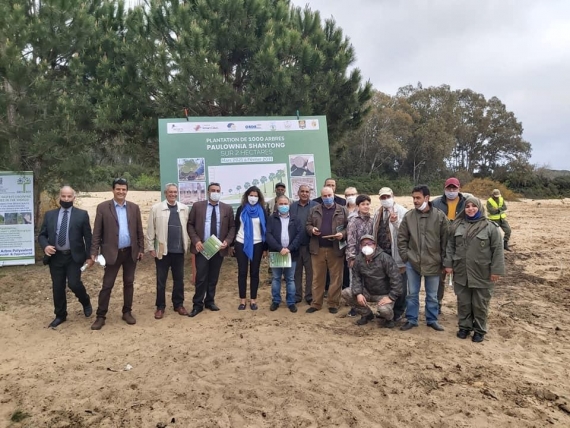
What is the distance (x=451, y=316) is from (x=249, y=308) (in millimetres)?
2742

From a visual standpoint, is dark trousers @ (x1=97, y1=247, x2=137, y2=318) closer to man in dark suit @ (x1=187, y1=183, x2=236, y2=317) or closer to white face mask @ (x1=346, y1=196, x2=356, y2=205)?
man in dark suit @ (x1=187, y1=183, x2=236, y2=317)

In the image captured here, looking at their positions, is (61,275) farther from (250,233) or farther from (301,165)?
(301,165)

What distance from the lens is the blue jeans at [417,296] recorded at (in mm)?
4683

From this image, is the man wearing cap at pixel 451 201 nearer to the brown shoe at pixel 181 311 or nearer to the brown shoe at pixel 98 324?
the brown shoe at pixel 181 311

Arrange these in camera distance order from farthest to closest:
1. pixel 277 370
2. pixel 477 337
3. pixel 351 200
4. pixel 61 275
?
1. pixel 351 200
2. pixel 61 275
3. pixel 477 337
4. pixel 277 370

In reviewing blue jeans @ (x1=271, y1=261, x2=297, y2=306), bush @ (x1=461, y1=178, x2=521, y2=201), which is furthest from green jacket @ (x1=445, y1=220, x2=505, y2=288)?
bush @ (x1=461, y1=178, x2=521, y2=201)

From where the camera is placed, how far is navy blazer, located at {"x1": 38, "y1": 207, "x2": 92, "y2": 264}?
482 cm

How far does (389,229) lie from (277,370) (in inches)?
88.0

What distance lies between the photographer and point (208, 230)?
17.3 feet

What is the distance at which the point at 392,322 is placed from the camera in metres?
4.88

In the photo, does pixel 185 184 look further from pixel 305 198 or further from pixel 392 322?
pixel 392 322

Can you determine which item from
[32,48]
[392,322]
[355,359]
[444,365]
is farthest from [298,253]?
[32,48]

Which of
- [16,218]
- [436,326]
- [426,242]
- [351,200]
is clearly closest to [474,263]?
[426,242]

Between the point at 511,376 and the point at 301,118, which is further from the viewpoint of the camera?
the point at 301,118
